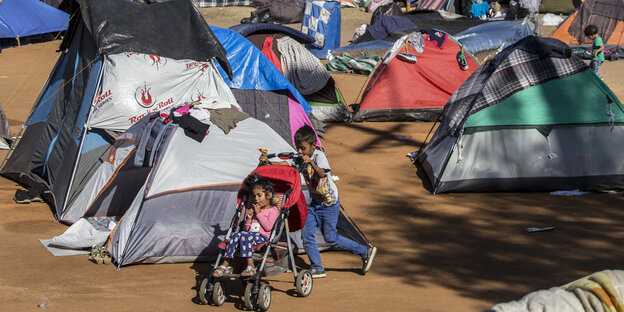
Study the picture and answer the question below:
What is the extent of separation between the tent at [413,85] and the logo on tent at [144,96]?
576cm

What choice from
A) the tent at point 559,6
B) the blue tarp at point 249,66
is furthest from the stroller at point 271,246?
the tent at point 559,6

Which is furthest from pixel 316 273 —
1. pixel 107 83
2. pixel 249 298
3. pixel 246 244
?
pixel 107 83

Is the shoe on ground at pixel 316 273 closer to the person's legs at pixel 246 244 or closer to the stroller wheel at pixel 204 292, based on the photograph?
the person's legs at pixel 246 244

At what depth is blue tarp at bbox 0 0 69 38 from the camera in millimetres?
22547

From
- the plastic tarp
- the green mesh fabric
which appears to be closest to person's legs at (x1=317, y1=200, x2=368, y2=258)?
the green mesh fabric

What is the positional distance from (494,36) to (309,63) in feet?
17.8

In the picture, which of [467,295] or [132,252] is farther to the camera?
[132,252]

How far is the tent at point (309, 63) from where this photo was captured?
14.3m

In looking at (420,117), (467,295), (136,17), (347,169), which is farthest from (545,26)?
(467,295)

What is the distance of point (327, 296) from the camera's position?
21.5 ft

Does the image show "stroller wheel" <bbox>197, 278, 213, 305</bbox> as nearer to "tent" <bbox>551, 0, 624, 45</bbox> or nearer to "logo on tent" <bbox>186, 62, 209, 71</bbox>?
"logo on tent" <bbox>186, 62, 209, 71</bbox>

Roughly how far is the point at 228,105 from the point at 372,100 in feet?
20.9

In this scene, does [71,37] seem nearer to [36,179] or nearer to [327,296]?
[36,179]

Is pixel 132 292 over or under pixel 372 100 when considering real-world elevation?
over
